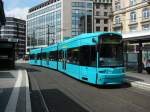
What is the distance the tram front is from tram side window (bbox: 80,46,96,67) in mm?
556

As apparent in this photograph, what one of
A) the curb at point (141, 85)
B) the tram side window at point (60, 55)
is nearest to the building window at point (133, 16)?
the tram side window at point (60, 55)

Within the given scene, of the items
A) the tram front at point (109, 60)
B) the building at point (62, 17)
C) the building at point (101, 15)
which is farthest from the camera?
the building at point (101, 15)

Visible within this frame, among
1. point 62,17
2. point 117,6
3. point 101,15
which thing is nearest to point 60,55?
point 117,6

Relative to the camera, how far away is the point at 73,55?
2316cm

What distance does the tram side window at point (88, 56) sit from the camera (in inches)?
707

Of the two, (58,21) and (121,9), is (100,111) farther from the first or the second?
(58,21)

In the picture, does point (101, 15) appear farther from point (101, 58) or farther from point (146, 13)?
point (101, 58)

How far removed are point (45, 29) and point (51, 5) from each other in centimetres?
1004

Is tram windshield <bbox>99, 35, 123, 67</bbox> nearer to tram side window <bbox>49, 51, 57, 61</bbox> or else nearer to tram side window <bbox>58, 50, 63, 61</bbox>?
tram side window <bbox>58, 50, 63, 61</bbox>

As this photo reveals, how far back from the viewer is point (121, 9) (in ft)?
277

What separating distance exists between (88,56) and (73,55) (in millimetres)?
4614

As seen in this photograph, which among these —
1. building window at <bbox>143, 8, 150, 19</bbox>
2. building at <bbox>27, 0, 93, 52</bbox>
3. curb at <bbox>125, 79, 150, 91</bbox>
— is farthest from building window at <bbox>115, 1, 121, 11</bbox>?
curb at <bbox>125, 79, 150, 91</bbox>

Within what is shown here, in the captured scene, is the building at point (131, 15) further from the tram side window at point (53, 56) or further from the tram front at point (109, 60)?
the tram front at point (109, 60)

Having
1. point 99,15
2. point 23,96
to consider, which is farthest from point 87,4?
point 23,96
